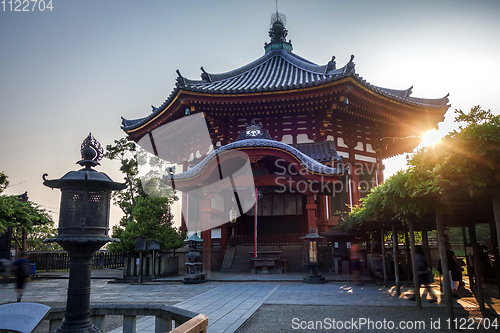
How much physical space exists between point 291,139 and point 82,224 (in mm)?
13635

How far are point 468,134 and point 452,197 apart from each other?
1.80 m

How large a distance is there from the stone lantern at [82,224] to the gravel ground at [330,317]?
9.09ft

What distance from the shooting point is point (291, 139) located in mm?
17438

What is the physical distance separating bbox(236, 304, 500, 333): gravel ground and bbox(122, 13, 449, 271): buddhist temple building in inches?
270

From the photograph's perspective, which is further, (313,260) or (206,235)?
(206,235)

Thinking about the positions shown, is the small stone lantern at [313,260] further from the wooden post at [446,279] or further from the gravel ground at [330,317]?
the wooden post at [446,279]

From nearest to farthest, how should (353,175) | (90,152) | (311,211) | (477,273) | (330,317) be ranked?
(90,152), (330,317), (477,273), (311,211), (353,175)

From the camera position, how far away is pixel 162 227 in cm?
1661

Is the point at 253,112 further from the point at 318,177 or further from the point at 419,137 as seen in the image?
the point at 419,137

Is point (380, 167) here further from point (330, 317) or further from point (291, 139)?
point (330, 317)

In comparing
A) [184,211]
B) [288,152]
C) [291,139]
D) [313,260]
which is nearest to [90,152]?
[313,260]

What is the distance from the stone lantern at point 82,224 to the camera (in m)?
4.49

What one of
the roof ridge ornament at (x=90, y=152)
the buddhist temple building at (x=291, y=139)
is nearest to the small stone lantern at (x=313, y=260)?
the buddhist temple building at (x=291, y=139)

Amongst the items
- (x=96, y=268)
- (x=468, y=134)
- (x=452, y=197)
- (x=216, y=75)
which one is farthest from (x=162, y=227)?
(x=468, y=134)
